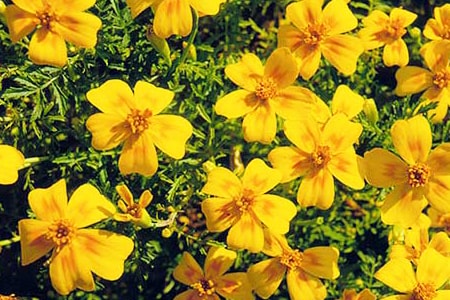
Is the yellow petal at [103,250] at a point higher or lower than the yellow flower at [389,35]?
lower

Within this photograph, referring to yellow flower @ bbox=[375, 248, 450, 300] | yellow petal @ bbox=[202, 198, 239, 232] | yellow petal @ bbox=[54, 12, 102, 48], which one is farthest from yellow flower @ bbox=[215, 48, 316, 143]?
yellow flower @ bbox=[375, 248, 450, 300]

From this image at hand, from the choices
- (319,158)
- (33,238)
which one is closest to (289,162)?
(319,158)

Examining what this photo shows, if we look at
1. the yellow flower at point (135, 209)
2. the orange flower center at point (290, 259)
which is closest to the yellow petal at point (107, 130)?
the yellow flower at point (135, 209)

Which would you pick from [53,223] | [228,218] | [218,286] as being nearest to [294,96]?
[228,218]

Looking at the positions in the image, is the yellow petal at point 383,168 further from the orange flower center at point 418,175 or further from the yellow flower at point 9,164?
the yellow flower at point 9,164

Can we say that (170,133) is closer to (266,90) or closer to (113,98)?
(113,98)

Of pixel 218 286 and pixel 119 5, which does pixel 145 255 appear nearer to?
pixel 218 286

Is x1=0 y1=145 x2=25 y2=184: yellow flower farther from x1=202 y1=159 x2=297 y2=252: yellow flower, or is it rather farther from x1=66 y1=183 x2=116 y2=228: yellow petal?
x1=202 y1=159 x2=297 y2=252: yellow flower

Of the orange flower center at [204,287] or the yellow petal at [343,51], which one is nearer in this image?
the orange flower center at [204,287]
